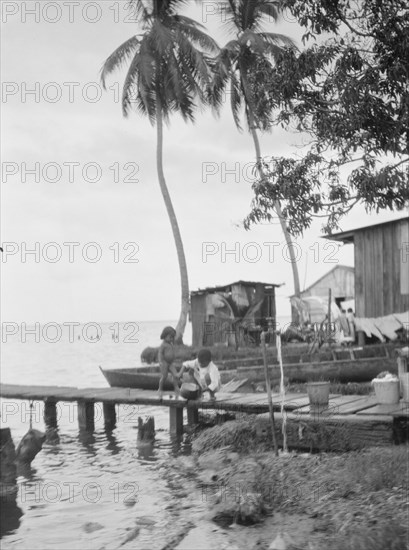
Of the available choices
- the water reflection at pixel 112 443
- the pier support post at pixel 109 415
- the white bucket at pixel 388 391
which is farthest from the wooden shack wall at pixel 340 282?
the white bucket at pixel 388 391

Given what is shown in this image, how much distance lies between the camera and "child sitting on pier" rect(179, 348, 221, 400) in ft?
38.7

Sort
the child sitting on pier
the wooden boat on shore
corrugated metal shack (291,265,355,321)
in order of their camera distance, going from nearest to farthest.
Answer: the child sitting on pier
the wooden boat on shore
corrugated metal shack (291,265,355,321)

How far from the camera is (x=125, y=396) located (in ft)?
43.3

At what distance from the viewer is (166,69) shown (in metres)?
26.9

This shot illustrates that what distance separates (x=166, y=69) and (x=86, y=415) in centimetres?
1688

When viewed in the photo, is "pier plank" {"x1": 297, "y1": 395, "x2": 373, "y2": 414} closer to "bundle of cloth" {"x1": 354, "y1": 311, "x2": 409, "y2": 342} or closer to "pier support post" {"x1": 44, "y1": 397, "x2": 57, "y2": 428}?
"pier support post" {"x1": 44, "y1": 397, "x2": 57, "y2": 428}

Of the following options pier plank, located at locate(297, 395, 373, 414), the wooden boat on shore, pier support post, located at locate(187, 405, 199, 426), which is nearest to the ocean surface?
pier support post, located at locate(187, 405, 199, 426)

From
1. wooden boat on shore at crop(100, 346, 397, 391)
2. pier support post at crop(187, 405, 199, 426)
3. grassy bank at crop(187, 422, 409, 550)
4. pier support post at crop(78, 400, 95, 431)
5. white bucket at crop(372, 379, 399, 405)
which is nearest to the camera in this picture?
grassy bank at crop(187, 422, 409, 550)

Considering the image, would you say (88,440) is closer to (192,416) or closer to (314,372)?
(192,416)

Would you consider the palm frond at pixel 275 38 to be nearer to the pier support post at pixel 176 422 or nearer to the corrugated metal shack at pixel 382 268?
the corrugated metal shack at pixel 382 268

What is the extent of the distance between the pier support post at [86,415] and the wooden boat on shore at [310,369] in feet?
7.96

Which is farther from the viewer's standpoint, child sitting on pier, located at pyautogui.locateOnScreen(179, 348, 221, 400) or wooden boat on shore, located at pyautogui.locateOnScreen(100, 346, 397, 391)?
wooden boat on shore, located at pyautogui.locateOnScreen(100, 346, 397, 391)

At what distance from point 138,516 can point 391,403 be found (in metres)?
4.15

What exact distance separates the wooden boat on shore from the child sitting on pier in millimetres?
3856
